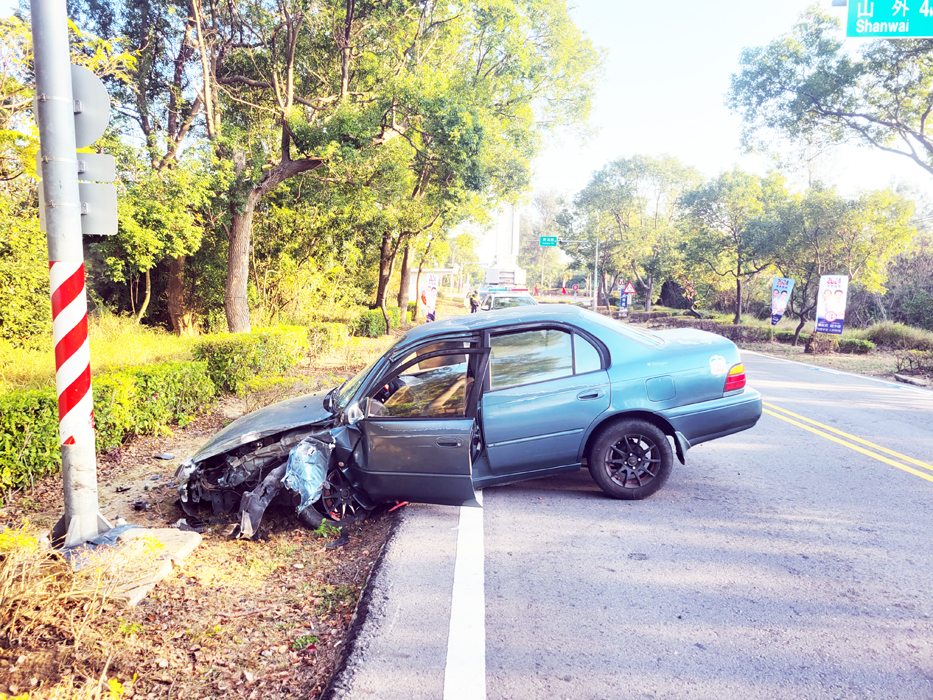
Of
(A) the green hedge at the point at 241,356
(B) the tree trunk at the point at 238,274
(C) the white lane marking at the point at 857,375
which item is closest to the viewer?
(A) the green hedge at the point at 241,356

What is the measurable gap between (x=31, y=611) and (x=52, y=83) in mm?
3185

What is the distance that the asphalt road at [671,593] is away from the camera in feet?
9.39

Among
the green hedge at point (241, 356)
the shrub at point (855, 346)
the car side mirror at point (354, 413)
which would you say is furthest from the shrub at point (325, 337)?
the shrub at point (855, 346)

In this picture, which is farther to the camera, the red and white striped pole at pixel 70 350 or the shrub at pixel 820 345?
the shrub at pixel 820 345

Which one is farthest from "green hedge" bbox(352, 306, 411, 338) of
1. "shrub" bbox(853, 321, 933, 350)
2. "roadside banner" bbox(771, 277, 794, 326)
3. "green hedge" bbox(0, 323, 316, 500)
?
"shrub" bbox(853, 321, 933, 350)

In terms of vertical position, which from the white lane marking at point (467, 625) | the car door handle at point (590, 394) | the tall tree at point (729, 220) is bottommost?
the white lane marking at point (467, 625)

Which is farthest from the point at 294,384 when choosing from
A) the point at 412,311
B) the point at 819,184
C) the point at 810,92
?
the point at 412,311

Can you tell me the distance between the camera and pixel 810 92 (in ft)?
61.4

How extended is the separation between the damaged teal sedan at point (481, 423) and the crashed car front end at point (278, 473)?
0.03ft

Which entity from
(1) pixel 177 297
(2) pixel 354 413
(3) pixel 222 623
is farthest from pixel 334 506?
(1) pixel 177 297

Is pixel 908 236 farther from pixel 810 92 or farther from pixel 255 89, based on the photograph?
pixel 255 89

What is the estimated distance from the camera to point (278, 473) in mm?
4605

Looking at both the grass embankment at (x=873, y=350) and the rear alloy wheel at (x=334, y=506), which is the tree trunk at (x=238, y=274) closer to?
the rear alloy wheel at (x=334, y=506)

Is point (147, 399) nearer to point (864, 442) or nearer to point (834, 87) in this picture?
point (864, 442)
